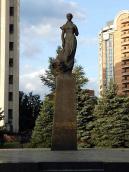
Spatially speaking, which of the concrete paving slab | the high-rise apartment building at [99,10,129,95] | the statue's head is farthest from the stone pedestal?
the high-rise apartment building at [99,10,129,95]

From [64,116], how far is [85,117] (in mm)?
24867

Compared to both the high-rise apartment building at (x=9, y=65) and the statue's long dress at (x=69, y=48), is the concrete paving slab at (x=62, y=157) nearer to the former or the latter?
the statue's long dress at (x=69, y=48)

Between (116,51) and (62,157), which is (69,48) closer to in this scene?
(62,157)

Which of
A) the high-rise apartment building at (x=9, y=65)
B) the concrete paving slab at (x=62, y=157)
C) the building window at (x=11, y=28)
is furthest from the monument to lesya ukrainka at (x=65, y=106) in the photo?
the building window at (x=11, y=28)

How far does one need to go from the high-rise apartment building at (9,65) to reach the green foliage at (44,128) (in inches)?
927

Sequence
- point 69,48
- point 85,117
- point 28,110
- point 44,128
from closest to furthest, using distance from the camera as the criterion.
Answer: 1. point 69,48
2. point 44,128
3. point 85,117
4. point 28,110

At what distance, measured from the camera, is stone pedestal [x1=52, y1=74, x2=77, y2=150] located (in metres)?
18.7

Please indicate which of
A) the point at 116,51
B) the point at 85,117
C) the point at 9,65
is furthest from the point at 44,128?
the point at 116,51

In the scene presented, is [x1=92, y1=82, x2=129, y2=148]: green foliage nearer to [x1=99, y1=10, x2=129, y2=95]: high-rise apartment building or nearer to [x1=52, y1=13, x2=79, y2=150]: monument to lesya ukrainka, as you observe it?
[x1=52, y1=13, x2=79, y2=150]: monument to lesya ukrainka

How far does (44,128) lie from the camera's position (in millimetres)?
43156

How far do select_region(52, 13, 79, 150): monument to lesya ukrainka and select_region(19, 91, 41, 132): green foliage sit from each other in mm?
56398

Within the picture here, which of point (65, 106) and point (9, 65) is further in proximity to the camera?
point (9, 65)

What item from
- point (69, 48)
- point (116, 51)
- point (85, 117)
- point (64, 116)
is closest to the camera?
point (64, 116)

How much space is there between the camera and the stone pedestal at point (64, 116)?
1869 cm
